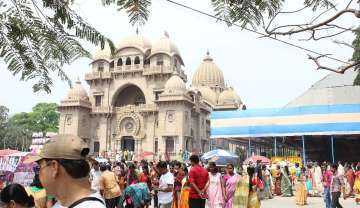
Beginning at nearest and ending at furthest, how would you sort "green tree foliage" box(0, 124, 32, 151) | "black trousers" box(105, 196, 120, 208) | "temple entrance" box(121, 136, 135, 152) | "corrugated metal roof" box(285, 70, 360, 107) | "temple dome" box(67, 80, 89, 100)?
"black trousers" box(105, 196, 120, 208) → "corrugated metal roof" box(285, 70, 360, 107) → "temple entrance" box(121, 136, 135, 152) → "temple dome" box(67, 80, 89, 100) → "green tree foliage" box(0, 124, 32, 151)

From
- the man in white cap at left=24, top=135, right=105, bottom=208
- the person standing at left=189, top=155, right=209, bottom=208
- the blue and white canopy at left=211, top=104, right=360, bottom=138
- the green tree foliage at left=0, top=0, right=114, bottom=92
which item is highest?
the blue and white canopy at left=211, top=104, right=360, bottom=138

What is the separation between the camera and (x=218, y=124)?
2758cm

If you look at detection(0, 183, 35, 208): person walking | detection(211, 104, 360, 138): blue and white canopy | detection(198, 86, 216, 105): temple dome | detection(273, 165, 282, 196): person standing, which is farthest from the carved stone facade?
detection(0, 183, 35, 208): person walking

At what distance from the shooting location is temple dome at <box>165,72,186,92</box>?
36.9 meters

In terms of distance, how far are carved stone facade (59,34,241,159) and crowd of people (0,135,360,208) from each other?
64.3 feet

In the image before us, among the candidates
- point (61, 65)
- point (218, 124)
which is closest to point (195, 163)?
point (61, 65)

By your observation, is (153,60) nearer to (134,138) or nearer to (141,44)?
(141,44)

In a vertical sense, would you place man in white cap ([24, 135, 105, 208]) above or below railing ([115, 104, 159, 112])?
below

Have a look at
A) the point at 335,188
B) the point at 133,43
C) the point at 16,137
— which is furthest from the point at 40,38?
the point at 16,137

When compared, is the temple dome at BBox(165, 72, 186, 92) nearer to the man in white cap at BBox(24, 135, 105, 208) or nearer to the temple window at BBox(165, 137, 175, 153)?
the temple window at BBox(165, 137, 175, 153)

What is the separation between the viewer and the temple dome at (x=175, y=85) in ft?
121

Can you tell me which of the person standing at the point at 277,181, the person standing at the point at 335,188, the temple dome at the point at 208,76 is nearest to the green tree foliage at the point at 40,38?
the person standing at the point at 335,188

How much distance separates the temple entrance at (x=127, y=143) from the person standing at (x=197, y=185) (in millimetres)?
32863

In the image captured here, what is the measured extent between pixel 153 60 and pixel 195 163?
107ft
